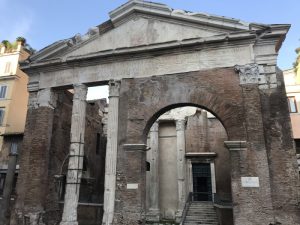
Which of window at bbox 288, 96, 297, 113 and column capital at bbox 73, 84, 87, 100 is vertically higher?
window at bbox 288, 96, 297, 113

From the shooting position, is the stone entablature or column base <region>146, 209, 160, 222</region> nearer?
the stone entablature

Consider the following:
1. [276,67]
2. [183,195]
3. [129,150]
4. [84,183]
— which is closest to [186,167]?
[183,195]

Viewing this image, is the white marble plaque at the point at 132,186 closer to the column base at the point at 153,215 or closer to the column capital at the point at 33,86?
the column capital at the point at 33,86

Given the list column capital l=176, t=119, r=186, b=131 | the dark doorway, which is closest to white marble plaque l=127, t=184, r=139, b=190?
column capital l=176, t=119, r=186, b=131

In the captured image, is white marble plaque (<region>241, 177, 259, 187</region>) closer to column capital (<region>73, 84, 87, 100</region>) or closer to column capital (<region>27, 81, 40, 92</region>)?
column capital (<region>73, 84, 87, 100</region>)

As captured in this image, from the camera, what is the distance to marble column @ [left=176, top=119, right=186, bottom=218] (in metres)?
16.4

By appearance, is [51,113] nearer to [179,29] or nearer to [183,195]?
[179,29]

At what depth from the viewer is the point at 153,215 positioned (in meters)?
16.2

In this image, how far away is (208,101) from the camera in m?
9.80

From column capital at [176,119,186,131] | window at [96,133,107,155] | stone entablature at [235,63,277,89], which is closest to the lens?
stone entablature at [235,63,277,89]

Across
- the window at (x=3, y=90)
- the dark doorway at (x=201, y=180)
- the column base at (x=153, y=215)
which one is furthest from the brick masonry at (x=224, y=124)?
the window at (x=3, y=90)

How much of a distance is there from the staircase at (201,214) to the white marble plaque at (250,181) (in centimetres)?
543

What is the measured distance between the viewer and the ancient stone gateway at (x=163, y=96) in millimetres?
8750

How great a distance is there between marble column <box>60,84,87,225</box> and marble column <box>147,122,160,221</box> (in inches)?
274
